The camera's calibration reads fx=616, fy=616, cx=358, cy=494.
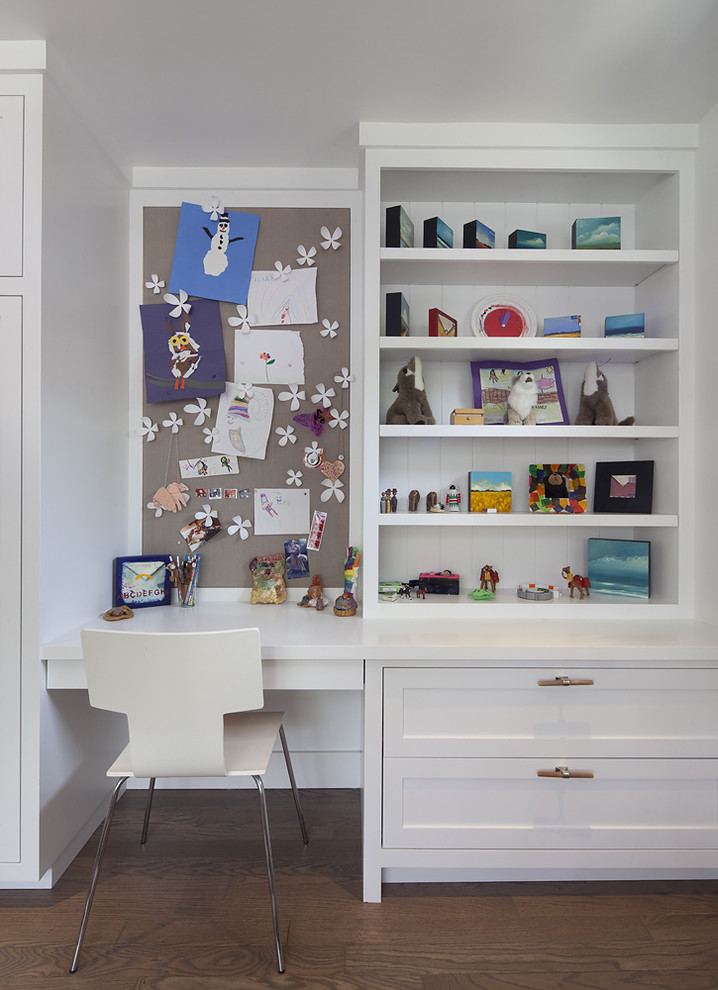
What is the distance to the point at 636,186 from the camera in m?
2.32

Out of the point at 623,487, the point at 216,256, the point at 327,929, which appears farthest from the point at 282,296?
the point at 327,929

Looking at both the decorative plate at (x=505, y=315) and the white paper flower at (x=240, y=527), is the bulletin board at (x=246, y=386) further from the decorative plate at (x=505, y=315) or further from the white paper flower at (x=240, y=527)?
the decorative plate at (x=505, y=315)

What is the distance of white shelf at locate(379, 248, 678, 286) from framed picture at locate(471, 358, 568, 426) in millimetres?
323

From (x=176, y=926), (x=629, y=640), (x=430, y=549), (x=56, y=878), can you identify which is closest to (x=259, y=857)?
(x=176, y=926)

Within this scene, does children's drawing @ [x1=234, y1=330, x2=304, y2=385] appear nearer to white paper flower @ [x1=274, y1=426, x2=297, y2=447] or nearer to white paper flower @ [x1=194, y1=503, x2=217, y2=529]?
white paper flower @ [x1=274, y1=426, x2=297, y2=447]

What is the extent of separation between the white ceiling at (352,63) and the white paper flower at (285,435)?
3.46 ft

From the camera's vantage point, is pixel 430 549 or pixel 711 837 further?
pixel 430 549

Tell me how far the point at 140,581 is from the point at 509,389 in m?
1.62

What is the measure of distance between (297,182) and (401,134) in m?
0.51

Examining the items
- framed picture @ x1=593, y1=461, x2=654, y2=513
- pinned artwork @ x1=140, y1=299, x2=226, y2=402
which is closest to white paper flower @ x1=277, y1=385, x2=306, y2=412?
pinned artwork @ x1=140, y1=299, x2=226, y2=402

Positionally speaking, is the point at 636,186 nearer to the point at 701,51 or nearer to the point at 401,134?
the point at 701,51

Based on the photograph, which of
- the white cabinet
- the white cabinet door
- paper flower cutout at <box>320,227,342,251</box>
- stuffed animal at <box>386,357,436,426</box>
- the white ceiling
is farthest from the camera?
paper flower cutout at <box>320,227,342,251</box>

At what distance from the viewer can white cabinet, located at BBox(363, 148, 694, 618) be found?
216 centimetres

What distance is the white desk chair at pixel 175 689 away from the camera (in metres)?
1.52
